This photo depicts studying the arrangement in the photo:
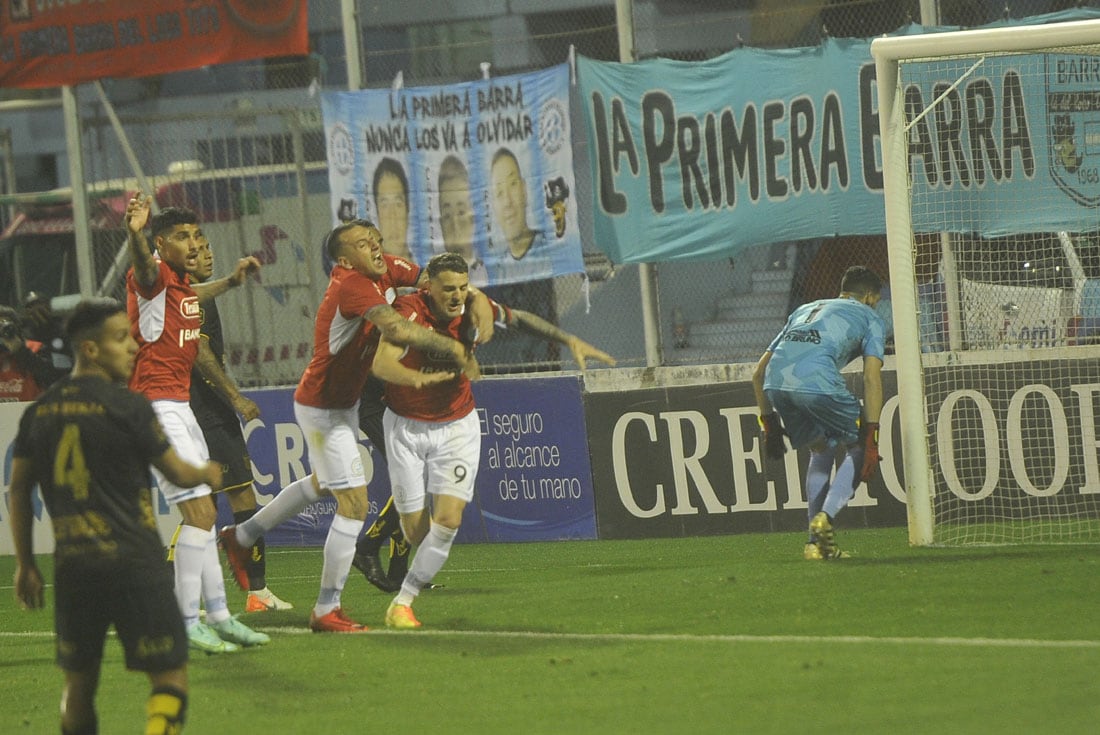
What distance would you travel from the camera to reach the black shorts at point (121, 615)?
569 centimetres

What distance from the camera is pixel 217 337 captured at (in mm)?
11461

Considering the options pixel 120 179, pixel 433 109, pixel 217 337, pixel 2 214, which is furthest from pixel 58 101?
pixel 217 337

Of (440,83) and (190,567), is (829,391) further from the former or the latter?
(440,83)

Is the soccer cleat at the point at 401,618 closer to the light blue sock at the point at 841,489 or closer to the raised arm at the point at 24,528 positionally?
the light blue sock at the point at 841,489

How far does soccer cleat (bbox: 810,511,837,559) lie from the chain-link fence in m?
3.59

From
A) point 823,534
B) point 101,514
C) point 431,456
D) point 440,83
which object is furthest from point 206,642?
point 440,83

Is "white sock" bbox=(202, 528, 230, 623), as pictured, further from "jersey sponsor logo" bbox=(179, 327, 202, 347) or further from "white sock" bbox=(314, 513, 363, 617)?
"jersey sponsor logo" bbox=(179, 327, 202, 347)

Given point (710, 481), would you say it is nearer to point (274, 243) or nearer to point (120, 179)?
point (274, 243)

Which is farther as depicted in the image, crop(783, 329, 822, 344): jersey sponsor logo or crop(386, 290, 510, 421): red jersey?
crop(783, 329, 822, 344): jersey sponsor logo

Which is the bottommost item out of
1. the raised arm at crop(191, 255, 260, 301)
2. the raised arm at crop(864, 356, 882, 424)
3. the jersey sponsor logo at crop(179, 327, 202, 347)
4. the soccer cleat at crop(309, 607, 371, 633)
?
the soccer cleat at crop(309, 607, 371, 633)


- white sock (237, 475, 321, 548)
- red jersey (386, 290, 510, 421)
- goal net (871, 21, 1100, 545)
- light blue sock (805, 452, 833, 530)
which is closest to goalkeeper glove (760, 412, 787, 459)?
light blue sock (805, 452, 833, 530)

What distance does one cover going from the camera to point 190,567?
28.5 ft

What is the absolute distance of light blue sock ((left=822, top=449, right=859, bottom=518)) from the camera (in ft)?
36.2

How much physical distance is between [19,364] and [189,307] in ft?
27.1
